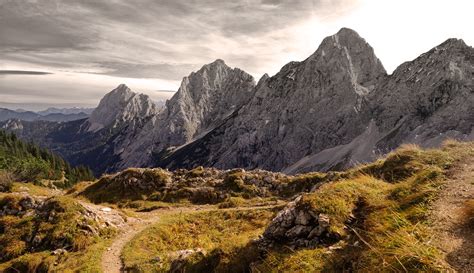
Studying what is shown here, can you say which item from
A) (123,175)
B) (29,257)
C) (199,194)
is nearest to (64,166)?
(123,175)

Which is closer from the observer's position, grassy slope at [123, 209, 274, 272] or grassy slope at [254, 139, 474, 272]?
grassy slope at [254, 139, 474, 272]

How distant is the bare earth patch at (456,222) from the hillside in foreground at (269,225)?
0.03 meters

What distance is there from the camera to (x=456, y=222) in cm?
1041

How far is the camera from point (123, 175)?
5306 cm

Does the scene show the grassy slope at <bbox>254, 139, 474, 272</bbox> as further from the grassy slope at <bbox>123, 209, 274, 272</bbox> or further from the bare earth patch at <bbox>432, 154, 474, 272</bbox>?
the grassy slope at <bbox>123, 209, 274, 272</bbox>

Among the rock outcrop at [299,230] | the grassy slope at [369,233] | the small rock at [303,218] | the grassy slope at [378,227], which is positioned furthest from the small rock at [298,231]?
the grassy slope at [378,227]

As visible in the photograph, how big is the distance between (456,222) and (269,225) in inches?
312

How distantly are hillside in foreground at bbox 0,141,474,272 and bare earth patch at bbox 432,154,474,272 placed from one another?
0.03 metres

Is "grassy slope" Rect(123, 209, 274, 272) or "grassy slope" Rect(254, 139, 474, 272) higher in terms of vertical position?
"grassy slope" Rect(254, 139, 474, 272)

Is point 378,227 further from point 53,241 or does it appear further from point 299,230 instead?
point 53,241

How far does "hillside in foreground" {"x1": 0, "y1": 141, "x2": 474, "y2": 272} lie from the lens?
1036cm

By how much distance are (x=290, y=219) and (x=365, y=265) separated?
18.5 ft

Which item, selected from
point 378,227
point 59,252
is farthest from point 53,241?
point 378,227

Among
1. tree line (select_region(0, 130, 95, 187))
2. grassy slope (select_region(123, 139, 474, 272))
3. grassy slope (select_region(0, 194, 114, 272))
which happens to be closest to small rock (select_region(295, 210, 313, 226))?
grassy slope (select_region(123, 139, 474, 272))
